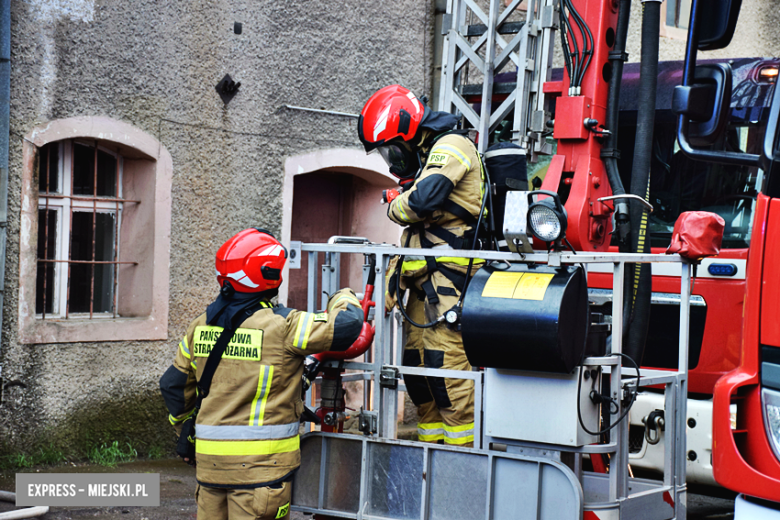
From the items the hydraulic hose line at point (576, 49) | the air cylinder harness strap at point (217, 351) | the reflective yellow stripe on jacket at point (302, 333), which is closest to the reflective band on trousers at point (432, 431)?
the reflective yellow stripe on jacket at point (302, 333)

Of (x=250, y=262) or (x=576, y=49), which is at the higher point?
(x=576, y=49)

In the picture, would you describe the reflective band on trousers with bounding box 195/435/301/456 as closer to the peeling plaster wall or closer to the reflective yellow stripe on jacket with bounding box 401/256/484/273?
the reflective yellow stripe on jacket with bounding box 401/256/484/273

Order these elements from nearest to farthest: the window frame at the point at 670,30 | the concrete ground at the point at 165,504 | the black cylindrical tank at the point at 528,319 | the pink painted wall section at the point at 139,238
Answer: the black cylindrical tank at the point at 528,319
the concrete ground at the point at 165,504
the pink painted wall section at the point at 139,238
the window frame at the point at 670,30

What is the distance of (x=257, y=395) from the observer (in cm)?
362

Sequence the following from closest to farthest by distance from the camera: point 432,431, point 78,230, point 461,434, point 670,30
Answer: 1. point 461,434
2. point 432,431
3. point 78,230
4. point 670,30

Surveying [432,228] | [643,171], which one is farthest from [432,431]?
[643,171]

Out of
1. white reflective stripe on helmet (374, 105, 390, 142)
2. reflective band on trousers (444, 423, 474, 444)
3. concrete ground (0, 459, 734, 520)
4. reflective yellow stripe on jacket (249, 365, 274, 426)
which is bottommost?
concrete ground (0, 459, 734, 520)

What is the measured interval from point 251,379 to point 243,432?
8.5 inches

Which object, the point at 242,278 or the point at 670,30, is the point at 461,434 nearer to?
the point at 242,278

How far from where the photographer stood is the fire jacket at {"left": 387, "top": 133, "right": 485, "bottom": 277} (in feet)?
13.5

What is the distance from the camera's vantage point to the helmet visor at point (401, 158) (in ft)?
14.7

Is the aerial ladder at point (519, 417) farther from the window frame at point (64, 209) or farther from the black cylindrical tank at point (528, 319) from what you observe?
the window frame at point (64, 209)

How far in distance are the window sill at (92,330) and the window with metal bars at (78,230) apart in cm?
17

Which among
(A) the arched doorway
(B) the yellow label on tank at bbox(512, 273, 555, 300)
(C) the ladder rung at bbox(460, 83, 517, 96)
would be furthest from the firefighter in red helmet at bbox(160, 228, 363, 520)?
(A) the arched doorway
